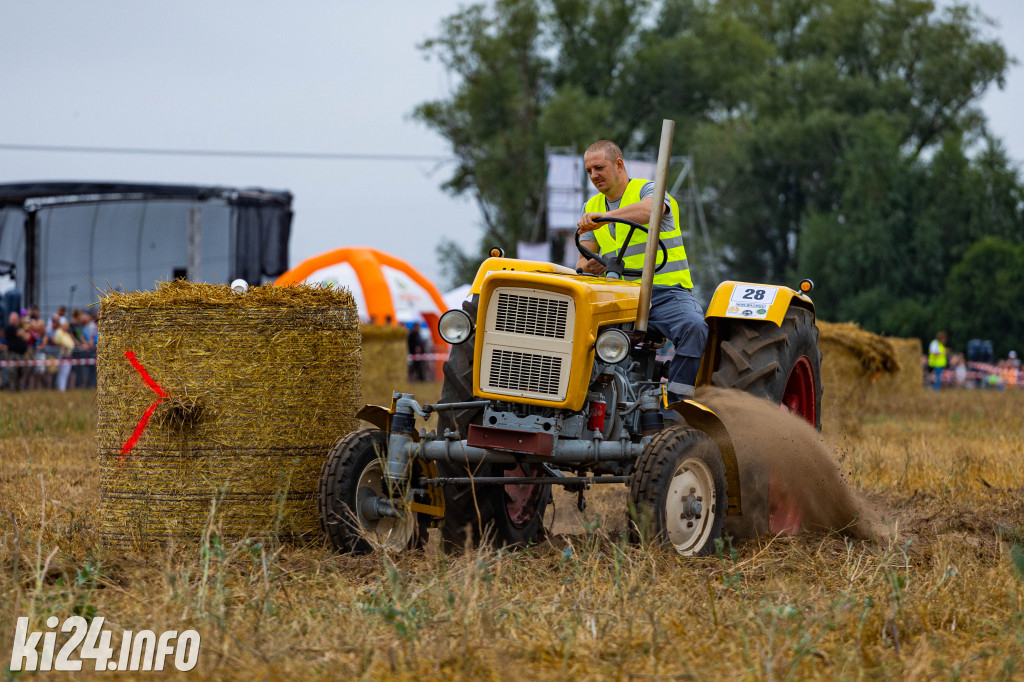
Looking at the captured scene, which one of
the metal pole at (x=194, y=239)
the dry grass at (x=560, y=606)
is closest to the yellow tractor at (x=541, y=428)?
the dry grass at (x=560, y=606)

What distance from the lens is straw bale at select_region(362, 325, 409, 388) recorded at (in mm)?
17156

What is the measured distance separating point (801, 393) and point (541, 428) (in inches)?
88.3

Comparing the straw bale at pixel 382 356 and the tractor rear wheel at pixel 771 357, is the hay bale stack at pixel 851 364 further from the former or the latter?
the straw bale at pixel 382 356

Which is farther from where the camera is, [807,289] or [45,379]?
[45,379]

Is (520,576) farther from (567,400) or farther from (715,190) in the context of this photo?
(715,190)

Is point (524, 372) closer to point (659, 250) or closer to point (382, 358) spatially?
point (659, 250)

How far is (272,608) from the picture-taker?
411 cm

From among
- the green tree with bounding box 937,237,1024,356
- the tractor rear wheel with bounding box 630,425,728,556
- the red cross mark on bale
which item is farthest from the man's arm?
the green tree with bounding box 937,237,1024,356

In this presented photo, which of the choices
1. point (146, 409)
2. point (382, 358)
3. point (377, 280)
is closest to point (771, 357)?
point (146, 409)

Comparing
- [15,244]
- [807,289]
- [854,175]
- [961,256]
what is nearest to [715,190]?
[854,175]

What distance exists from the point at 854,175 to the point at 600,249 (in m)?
43.0

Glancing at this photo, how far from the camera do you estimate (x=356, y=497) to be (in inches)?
223

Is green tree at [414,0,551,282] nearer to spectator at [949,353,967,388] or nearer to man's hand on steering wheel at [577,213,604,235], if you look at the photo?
spectator at [949,353,967,388]

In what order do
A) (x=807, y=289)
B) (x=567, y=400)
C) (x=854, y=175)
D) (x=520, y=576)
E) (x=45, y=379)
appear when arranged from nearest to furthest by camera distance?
(x=520, y=576) < (x=567, y=400) < (x=807, y=289) < (x=45, y=379) < (x=854, y=175)
